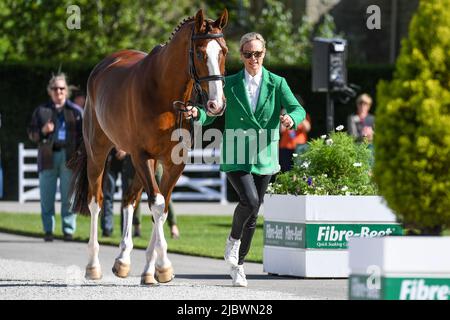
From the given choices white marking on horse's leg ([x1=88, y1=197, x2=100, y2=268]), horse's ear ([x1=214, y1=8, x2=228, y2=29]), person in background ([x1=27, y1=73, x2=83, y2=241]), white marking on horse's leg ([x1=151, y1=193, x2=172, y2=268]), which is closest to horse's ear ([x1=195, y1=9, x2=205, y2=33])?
horse's ear ([x1=214, y1=8, x2=228, y2=29])

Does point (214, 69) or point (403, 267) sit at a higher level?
point (214, 69)

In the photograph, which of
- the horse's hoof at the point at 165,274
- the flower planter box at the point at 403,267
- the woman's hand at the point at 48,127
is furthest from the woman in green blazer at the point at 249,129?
the woman's hand at the point at 48,127

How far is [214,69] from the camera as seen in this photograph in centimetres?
1068

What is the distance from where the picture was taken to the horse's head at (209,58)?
34.6 ft

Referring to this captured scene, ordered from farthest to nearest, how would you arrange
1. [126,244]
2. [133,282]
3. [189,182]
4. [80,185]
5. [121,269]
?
[189,182]
[80,185]
[126,244]
[121,269]
[133,282]

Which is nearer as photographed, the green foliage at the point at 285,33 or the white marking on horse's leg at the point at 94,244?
the white marking on horse's leg at the point at 94,244

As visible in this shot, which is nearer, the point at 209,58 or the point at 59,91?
the point at 209,58

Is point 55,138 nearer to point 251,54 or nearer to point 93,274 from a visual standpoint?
point 93,274

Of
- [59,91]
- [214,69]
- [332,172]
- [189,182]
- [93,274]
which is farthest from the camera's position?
[189,182]

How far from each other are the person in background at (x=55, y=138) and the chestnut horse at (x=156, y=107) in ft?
15.0

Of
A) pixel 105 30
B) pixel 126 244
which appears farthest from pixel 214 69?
pixel 105 30

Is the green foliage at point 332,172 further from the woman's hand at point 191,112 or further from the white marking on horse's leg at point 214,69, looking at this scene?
the white marking on horse's leg at point 214,69

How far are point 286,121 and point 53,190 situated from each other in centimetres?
748
